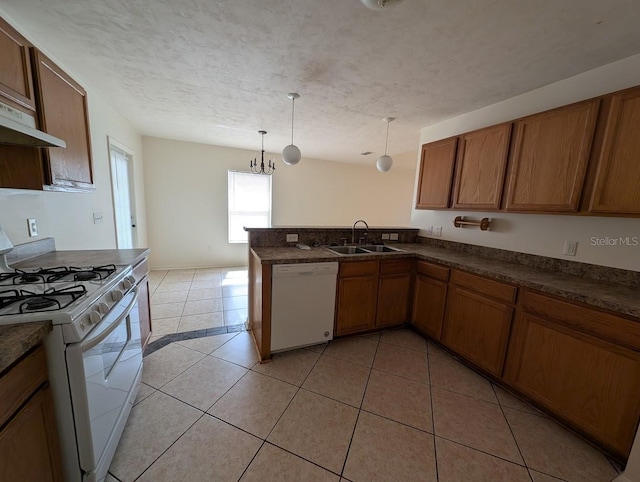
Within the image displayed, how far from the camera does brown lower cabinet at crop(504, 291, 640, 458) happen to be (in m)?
1.30

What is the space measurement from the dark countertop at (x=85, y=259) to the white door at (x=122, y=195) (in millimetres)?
1377

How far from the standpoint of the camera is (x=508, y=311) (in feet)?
5.93

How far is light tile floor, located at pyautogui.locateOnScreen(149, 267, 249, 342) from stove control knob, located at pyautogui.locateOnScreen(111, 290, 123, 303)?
4.49 ft

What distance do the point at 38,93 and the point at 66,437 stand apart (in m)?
1.73

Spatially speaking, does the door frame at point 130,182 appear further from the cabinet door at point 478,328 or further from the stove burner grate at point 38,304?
the cabinet door at point 478,328

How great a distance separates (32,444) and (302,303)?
158 cm

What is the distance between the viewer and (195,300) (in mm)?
3314

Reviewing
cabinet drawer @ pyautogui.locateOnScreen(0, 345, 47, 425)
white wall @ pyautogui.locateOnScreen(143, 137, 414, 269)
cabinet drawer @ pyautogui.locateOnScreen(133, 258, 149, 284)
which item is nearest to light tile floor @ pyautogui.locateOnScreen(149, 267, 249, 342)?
white wall @ pyautogui.locateOnScreen(143, 137, 414, 269)

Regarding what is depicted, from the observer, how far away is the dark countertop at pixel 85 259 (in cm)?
161

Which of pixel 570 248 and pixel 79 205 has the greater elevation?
pixel 79 205

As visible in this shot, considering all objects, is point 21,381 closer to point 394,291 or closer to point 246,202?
point 394,291

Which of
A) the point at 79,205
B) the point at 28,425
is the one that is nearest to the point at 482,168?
the point at 28,425

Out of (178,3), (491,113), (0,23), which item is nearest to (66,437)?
(0,23)

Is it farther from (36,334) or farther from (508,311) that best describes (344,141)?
(36,334)
